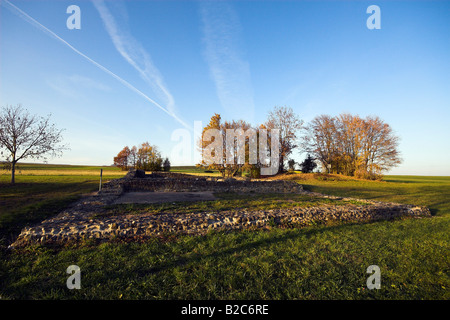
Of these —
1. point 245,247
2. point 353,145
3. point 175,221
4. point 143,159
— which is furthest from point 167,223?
point 143,159

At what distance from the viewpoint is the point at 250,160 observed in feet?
98.2

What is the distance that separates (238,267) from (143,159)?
162 ft

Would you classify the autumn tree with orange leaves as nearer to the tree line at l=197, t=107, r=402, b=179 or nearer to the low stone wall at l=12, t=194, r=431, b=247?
the tree line at l=197, t=107, r=402, b=179

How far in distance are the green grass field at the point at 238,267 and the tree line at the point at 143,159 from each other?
3865 cm

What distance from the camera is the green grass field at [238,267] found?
9.55 ft

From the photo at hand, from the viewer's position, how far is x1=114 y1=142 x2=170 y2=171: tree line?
43.3 meters

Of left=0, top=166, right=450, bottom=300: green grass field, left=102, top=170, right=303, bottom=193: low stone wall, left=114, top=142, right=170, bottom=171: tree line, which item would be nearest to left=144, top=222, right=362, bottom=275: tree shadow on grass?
left=0, top=166, right=450, bottom=300: green grass field

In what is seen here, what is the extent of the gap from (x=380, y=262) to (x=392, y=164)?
3000 cm

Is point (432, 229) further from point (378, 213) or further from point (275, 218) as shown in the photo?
point (275, 218)

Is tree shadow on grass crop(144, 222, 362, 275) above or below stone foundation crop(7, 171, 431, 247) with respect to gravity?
below

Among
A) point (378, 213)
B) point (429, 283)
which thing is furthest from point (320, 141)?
point (429, 283)

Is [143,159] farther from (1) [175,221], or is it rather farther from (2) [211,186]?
(1) [175,221]

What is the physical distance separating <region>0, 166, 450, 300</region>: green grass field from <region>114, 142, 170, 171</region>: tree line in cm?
3865

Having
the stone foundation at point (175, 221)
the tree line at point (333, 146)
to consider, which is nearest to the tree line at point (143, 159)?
the tree line at point (333, 146)
